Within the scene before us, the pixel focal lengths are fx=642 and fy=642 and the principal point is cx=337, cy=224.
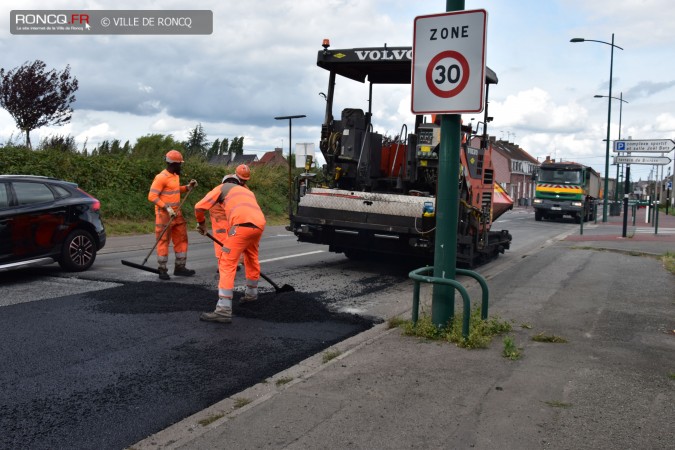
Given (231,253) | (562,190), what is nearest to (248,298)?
(231,253)

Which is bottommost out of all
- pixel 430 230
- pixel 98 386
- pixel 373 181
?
pixel 98 386

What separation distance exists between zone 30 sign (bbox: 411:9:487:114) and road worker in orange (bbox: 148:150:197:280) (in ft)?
13.9

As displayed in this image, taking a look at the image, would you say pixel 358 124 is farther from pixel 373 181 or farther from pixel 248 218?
pixel 248 218

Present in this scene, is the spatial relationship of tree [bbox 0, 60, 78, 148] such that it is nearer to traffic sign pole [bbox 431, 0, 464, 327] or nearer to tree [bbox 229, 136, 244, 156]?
traffic sign pole [bbox 431, 0, 464, 327]

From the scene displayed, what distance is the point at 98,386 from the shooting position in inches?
181

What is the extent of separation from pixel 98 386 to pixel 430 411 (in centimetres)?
236

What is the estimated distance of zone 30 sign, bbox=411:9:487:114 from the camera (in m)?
5.57

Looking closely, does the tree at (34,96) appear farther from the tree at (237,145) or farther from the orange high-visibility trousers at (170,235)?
the tree at (237,145)

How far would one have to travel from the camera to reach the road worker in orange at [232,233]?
21.4ft

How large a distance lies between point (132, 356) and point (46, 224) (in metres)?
4.40

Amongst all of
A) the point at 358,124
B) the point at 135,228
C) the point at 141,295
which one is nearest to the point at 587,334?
the point at 141,295

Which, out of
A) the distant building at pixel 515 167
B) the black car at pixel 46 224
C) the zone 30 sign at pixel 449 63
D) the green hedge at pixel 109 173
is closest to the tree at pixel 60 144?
the green hedge at pixel 109 173

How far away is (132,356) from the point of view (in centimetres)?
531

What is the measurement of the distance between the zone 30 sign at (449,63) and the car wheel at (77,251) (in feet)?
19.1
